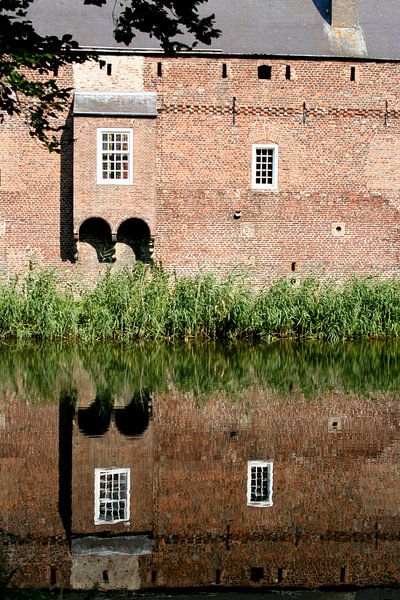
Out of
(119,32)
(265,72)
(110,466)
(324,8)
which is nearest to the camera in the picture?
(119,32)

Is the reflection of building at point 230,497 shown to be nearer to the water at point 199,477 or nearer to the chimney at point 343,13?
the water at point 199,477

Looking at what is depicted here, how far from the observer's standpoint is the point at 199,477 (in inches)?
391

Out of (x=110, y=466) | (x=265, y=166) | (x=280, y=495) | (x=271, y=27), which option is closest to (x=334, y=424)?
(x=280, y=495)

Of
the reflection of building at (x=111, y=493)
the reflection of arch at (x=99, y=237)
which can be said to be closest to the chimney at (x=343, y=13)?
the reflection of arch at (x=99, y=237)

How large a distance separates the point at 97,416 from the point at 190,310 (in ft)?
22.1

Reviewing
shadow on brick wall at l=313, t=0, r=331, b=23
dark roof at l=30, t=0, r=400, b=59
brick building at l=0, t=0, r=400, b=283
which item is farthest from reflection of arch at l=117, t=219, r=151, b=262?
shadow on brick wall at l=313, t=0, r=331, b=23

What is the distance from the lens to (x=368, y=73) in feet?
72.6

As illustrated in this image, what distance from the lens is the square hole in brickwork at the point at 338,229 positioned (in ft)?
72.8

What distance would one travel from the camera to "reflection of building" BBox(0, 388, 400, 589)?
25.5 ft

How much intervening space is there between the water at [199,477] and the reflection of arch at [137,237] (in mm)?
5422

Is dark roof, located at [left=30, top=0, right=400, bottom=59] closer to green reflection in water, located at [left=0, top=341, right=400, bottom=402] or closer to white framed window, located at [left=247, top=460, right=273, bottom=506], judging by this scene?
green reflection in water, located at [left=0, top=341, right=400, bottom=402]

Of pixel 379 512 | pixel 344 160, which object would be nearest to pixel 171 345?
pixel 344 160

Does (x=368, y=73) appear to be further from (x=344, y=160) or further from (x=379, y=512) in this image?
(x=379, y=512)

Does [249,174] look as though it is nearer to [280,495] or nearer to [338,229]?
[338,229]
